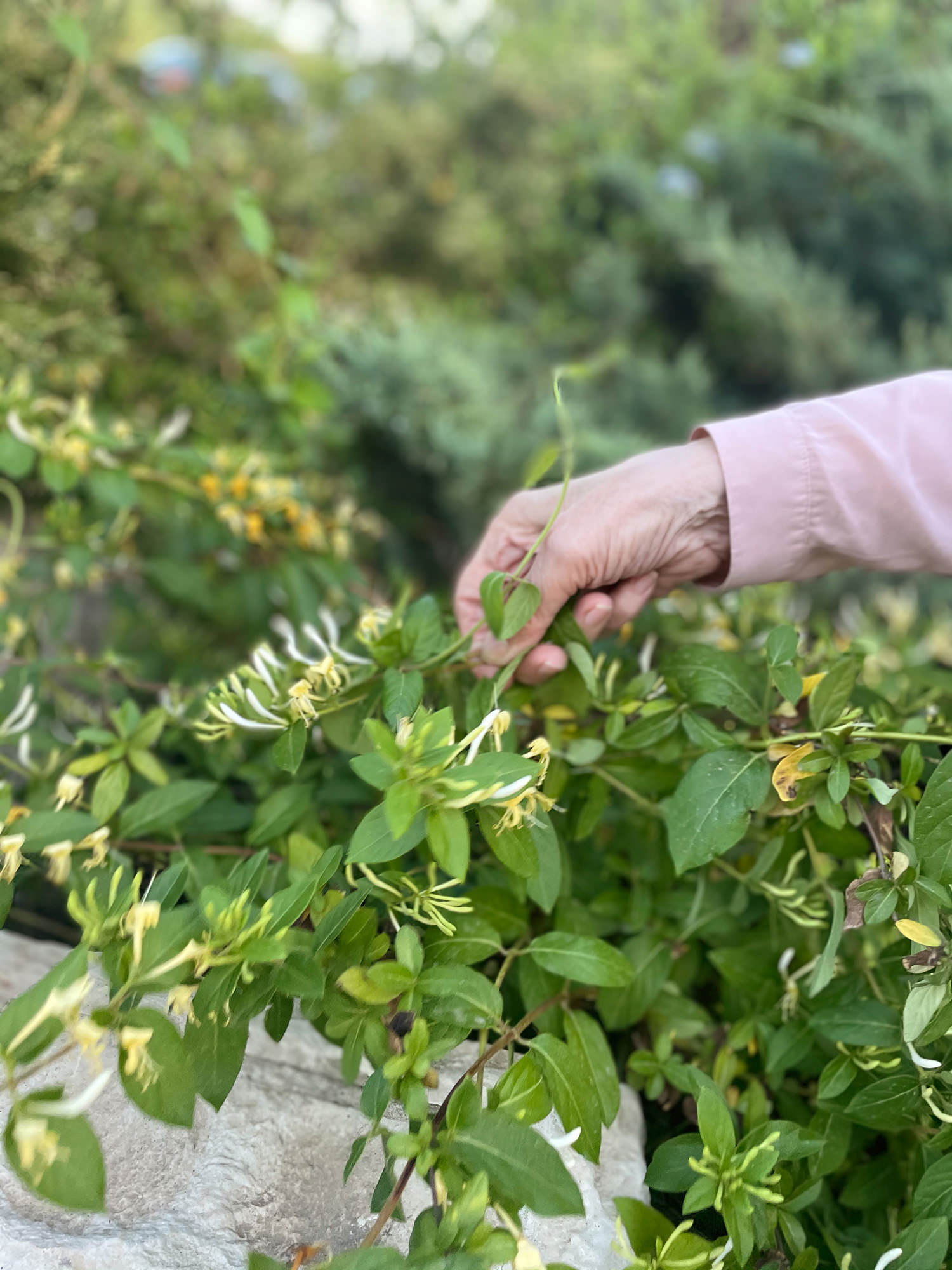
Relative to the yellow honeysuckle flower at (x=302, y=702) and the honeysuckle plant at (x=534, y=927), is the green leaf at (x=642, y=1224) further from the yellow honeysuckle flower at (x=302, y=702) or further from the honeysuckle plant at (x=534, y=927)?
the yellow honeysuckle flower at (x=302, y=702)

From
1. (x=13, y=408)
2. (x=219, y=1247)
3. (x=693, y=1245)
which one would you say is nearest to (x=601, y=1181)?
(x=693, y=1245)

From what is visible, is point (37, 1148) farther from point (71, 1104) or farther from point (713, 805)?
point (713, 805)

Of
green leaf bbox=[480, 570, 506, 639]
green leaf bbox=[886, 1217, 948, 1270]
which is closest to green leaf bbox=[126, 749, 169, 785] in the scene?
green leaf bbox=[480, 570, 506, 639]

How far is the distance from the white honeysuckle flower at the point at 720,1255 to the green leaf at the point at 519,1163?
4.7 inches

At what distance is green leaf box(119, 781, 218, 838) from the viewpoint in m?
0.78

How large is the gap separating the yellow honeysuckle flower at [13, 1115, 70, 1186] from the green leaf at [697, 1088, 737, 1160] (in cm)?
40

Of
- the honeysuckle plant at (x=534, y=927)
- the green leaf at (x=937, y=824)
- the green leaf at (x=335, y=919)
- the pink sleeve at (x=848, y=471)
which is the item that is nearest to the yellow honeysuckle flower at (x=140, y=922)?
the honeysuckle plant at (x=534, y=927)

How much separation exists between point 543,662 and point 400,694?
163 millimetres

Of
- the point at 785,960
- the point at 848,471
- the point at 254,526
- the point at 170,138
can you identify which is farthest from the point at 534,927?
the point at 170,138

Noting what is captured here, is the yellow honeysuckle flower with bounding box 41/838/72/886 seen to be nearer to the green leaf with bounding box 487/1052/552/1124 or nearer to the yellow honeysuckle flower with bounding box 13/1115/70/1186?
the yellow honeysuckle flower with bounding box 13/1115/70/1186

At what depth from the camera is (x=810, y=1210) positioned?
77 cm

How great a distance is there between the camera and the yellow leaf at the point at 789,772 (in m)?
0.70

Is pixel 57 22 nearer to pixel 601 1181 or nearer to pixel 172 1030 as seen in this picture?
pixel 172 1030

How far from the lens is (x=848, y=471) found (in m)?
0.89
